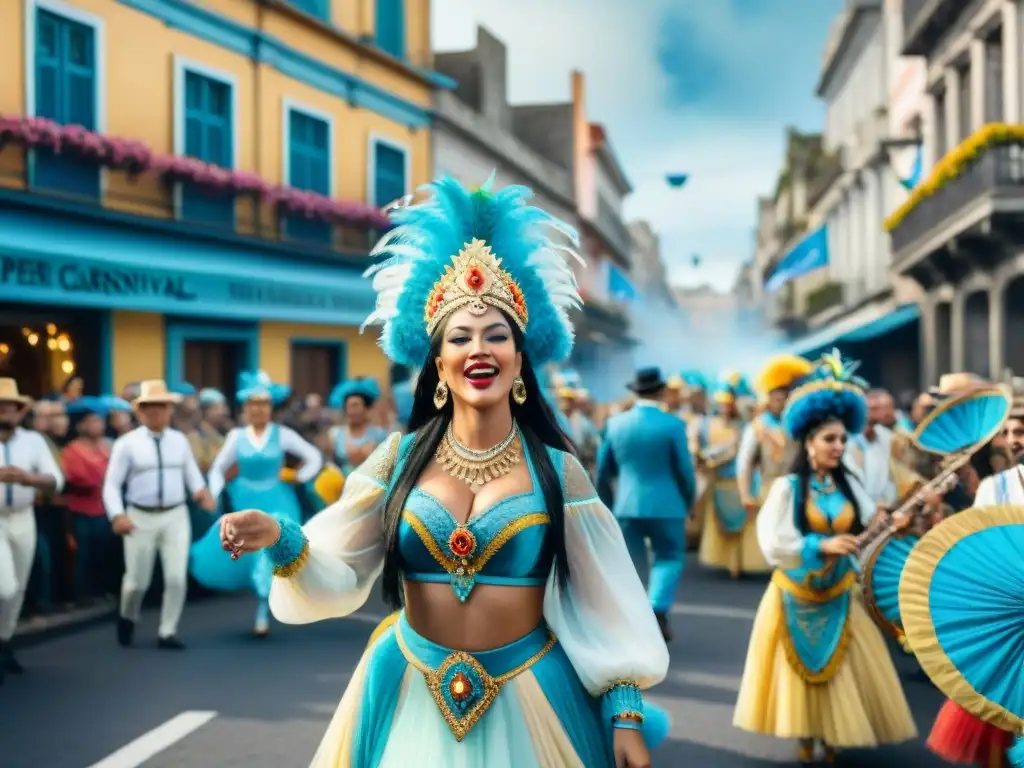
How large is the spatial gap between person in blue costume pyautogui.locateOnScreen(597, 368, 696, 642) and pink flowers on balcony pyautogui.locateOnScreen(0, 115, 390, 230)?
117 inches

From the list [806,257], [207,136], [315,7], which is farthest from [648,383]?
[806,257]

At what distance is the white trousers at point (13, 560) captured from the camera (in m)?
7.97

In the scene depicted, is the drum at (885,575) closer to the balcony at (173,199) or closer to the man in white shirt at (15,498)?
the man in white shirt at (15,498)

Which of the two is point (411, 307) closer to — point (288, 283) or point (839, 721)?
point (839, 721)

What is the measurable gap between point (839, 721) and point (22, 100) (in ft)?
36.2

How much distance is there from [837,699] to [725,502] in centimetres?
679

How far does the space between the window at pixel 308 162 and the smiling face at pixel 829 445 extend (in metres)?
13.9

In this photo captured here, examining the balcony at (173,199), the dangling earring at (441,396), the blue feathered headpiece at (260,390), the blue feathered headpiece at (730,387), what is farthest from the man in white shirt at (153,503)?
the blue feathered headpiece at (730,387)

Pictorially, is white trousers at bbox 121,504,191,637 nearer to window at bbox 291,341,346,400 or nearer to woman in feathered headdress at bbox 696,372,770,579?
woman in feathered headdress at bbox 696,372,770,579

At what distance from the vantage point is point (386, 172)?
2261cm

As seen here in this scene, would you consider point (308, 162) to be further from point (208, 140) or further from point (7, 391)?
point (7, 391)

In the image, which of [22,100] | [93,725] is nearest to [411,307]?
[93,725]

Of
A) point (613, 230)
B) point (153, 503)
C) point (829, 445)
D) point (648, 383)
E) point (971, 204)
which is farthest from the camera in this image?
point (613, 230)

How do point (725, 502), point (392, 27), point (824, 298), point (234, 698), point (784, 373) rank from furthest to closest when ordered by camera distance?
point (824, 298) < point (392, 27) < point (725, 502) < point (784, 373) < point (234, 698)
